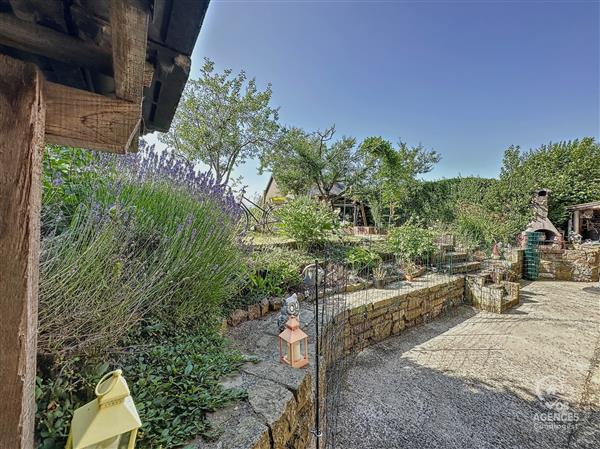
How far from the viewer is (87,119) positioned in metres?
0.83

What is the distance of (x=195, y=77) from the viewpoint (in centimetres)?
1098

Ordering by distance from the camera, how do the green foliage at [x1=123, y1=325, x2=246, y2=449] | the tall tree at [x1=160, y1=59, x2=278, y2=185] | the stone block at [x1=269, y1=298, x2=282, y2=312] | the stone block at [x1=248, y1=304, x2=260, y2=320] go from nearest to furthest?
the green foliage at [x1=123, y1=325, x2=246, y2=449]
the stone block at [x1=248, y1=304, x2=260, y2=320]
the stone block at [x1=269, y1=298, x2=282, y2=312]
the tall tree at [x1=160, y1=59, x2=278, y2=185]

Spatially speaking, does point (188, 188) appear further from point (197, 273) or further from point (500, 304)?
point (500, 304)

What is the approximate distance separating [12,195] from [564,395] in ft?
16.8

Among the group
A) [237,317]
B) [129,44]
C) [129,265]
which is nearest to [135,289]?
[129,265]

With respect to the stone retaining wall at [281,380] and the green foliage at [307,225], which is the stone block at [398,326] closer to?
the stone retaining wall at [281,380]

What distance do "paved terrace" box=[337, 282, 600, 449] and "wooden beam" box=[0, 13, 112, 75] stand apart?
3093mm

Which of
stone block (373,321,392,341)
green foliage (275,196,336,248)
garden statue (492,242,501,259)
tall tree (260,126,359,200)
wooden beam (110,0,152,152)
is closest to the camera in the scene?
wooden beam (110,0,152,152)

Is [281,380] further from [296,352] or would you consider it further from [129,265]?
[129,265]

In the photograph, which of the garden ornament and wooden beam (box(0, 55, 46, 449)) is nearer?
wooden beam (box(0, 55, 46, 449))

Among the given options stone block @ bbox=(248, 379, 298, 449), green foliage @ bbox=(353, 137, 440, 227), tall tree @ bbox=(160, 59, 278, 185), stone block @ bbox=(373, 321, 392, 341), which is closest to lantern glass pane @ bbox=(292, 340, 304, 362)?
stone block @ bbox=(248, 379, 298, 449)

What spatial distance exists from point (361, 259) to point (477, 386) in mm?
2603

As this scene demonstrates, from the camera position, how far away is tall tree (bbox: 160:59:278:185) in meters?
11.1

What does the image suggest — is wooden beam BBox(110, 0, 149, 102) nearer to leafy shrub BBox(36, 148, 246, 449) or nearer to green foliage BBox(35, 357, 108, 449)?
leafy shrub BBox(36, 148, 246, 449)
